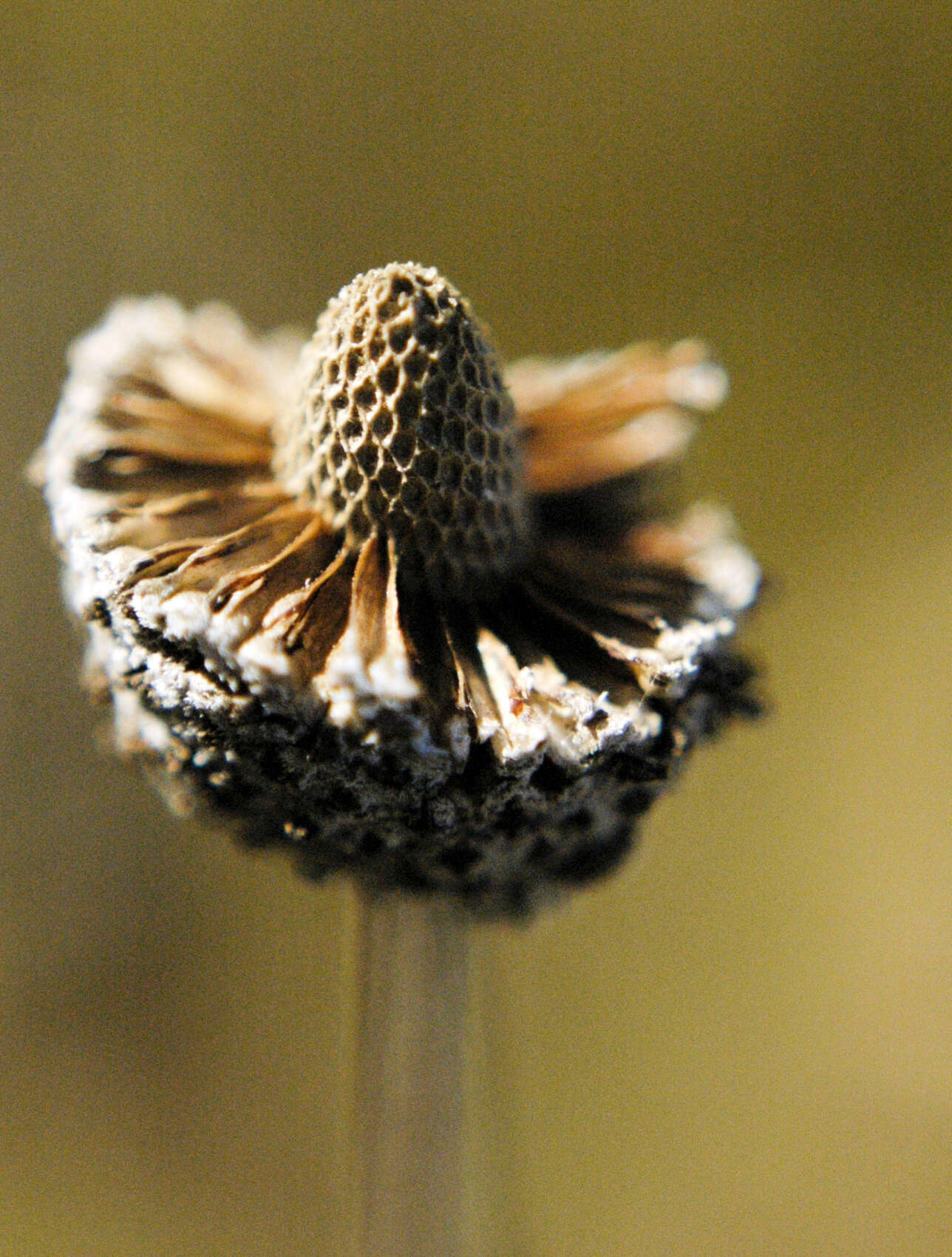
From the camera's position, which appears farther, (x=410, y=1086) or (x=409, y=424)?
(x=410, y=1086)

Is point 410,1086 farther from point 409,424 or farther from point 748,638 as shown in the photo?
point 748,638

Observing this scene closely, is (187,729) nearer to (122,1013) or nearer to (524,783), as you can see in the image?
(524,783)

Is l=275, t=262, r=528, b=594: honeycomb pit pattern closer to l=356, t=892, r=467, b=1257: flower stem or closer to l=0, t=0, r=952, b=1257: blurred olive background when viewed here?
l=356, t=892, r=467, b=1257: flower stem

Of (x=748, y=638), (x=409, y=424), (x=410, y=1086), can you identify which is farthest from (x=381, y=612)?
(x=748, y=638)

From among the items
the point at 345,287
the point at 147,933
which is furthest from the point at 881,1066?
the point at 345,287

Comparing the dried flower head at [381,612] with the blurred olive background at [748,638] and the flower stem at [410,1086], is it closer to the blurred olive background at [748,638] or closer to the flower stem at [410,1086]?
the flower stem at [410,1086]

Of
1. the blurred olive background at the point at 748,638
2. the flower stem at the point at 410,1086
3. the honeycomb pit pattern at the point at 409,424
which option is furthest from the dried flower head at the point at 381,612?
the blurred olive background at the point at 748,638
